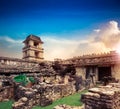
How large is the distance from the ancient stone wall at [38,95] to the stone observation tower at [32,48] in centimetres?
1886

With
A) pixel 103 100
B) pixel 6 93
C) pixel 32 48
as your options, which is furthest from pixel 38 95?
pixel 32 48

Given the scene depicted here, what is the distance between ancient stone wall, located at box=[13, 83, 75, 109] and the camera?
763cm

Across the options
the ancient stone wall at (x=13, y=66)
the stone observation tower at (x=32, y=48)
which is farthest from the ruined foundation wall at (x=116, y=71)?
the stone observation tower at (x=32, y=48)

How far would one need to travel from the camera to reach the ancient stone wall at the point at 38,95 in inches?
301

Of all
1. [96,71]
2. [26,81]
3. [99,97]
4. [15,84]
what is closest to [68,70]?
[96,71]

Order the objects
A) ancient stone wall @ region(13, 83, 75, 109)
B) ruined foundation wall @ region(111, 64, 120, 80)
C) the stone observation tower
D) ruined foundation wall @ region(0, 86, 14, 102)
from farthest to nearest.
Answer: the stone observation tower < ruined foundation wall @ region(111, 64, 120, 80) < ruined foundation wall @ region(0, 86, 14, 102) < ancient stone wall @ region(13, 83, 75, 109)

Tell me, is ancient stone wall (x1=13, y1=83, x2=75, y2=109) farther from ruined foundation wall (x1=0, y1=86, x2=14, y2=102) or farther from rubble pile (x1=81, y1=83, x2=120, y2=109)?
rubble pile (x1=81, y1=83, x2=120, y2=109)

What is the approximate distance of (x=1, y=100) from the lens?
31.6ft

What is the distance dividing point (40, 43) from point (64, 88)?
21468mm

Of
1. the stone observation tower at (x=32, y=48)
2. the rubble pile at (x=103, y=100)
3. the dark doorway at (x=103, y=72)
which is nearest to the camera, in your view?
the rubble pile at (x=103, y=100)

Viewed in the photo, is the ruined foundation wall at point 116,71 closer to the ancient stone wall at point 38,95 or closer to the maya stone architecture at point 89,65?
the maya stone architecture at point 89,65

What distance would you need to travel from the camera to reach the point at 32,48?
29.1 meters

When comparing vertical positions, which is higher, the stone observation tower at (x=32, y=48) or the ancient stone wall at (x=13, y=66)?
the stone observation tower at (x=32, y=48)

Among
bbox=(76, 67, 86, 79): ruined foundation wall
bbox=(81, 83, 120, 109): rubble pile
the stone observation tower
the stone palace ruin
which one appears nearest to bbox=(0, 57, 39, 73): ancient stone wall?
the stone palace ruin
